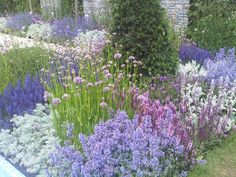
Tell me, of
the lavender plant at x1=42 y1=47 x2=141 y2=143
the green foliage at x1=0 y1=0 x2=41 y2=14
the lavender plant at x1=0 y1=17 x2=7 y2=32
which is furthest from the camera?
the green foliage at x1=0 y1=0 x2=41 y2=14

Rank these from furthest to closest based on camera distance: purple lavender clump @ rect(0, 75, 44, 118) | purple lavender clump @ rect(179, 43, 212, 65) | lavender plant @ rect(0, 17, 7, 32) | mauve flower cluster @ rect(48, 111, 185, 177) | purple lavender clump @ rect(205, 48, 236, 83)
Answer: lavender plant @ rect(0, 17, 7, 32)
purple lavender clump @ rect(179, 43, 212, 65)
purple lavender clump @ rect(205, 48, 236, 83)
purple lavender clump @ rect(0, 75, 44, 118)
mauve flower cluster @ rect(48, 111, 185, 177)

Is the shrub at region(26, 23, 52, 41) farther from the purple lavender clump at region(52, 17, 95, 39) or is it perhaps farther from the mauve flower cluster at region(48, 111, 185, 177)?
the mauve flower cluster at region(48, 111, 185, 177)

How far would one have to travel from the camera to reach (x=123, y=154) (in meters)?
2.86

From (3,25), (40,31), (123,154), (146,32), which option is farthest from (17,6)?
(123,154)

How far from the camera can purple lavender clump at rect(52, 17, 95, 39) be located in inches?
327

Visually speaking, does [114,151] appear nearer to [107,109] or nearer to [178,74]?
[107,109]

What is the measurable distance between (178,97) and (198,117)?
1.38ft

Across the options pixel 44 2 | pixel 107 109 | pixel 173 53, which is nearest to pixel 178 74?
pixel 173 53

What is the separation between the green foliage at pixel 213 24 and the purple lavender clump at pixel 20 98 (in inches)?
148

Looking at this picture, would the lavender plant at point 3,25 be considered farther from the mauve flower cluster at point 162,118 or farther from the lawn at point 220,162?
the lawn at point 220,162


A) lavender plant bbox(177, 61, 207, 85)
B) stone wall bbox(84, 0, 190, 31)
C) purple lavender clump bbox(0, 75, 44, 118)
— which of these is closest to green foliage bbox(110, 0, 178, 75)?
lavender plant bbox(177, 61, 207, 85)

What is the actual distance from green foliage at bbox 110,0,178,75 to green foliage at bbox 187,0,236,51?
7.58ft

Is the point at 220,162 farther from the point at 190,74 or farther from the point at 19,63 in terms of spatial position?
the point at 19,63

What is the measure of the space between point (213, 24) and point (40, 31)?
174 inches
